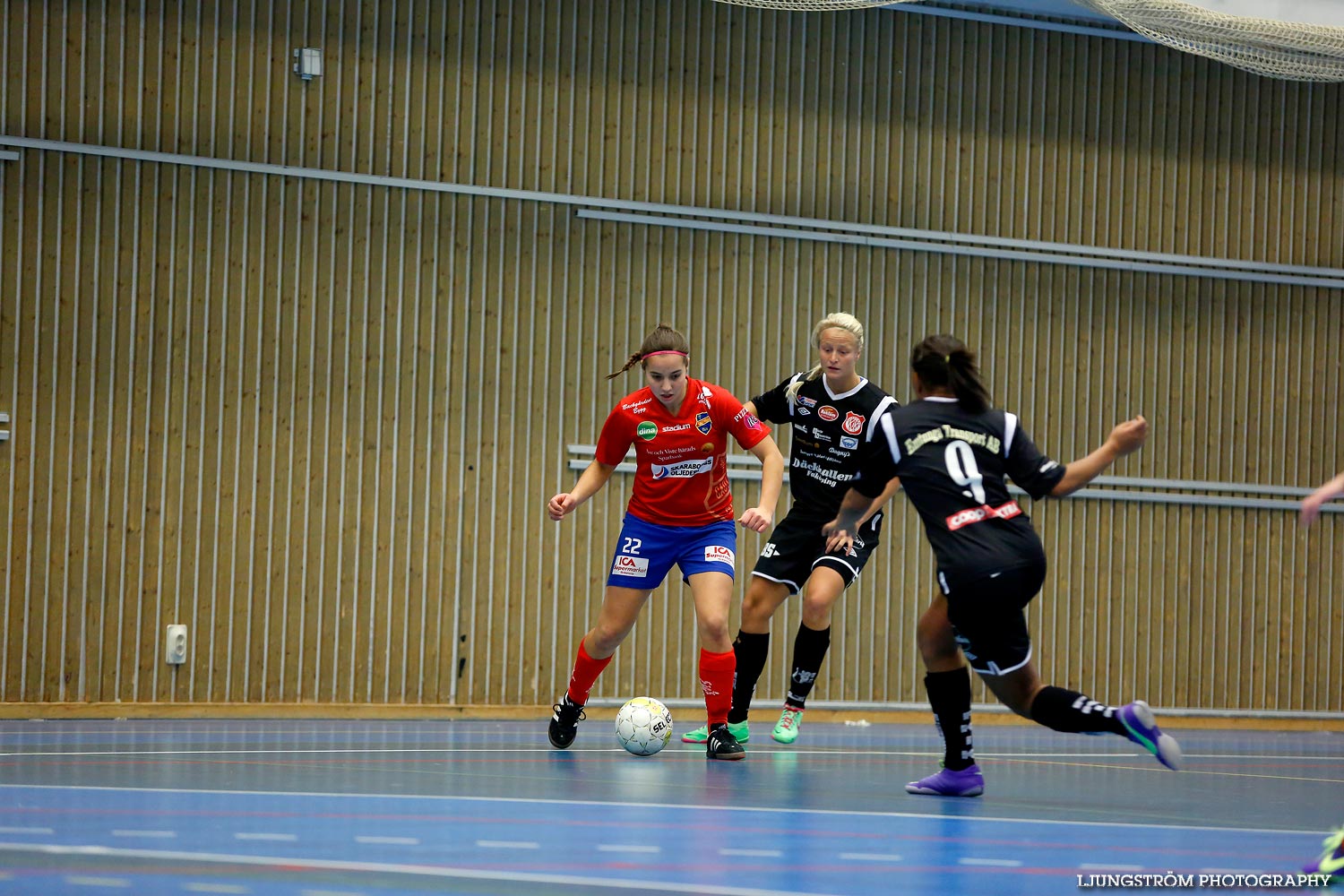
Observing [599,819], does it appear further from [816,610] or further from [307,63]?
[307,63]

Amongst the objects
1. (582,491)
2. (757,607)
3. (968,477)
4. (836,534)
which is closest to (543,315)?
(757,607)

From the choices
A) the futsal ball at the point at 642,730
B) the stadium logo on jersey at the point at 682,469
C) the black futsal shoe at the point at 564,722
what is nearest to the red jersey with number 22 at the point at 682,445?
the stadium logo on jersey at the point at 682,469

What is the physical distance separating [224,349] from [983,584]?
7030 millimetres

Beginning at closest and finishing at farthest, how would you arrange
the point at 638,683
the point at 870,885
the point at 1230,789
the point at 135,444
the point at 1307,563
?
the point at 870,885 < the point at 1230,789 < the point at 135,444 < the point at 638,683 < the point at 1307,563

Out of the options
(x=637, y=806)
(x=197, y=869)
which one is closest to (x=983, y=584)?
(x=637, y=806)

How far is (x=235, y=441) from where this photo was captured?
1050 cm

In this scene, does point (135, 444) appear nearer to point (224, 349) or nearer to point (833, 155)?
point (224, 349)

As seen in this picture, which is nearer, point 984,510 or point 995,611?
point 995,611

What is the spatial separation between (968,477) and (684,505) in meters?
1.99

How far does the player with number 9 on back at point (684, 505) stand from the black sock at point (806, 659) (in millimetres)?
936

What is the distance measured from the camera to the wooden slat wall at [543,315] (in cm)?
1021

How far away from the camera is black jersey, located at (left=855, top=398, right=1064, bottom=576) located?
5.09 meters

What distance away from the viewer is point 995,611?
504 centimetres

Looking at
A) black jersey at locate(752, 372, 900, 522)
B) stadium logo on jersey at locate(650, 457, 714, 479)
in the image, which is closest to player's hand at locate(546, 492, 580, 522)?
stadium logo on jersey at locate(650, 457, 714, 479)
